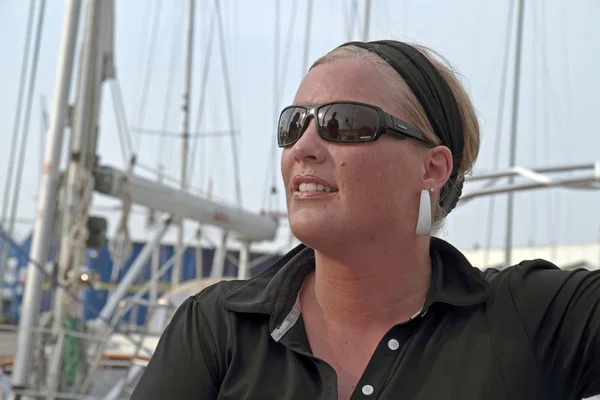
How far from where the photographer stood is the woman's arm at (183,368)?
160 cm

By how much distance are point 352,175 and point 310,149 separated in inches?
4.0

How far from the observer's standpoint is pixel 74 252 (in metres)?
6.36

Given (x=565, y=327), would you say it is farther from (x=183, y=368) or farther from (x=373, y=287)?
(x=183, y=368)

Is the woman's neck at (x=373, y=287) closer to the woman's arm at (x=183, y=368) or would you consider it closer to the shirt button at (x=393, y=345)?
the shirt button at (x=393, y=345)

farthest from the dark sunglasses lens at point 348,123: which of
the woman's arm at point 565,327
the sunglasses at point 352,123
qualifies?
the woman's arm at point 565,327

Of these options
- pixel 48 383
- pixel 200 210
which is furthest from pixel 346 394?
pixel 200 210

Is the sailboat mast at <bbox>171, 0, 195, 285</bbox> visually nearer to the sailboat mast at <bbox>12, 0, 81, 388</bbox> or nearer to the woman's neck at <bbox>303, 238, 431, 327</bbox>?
the sailboat mast at <bbox>12, 0, 81, 388</bbox>

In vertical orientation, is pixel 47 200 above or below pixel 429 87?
below

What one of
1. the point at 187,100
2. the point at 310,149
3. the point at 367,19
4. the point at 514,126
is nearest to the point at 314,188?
the point at 310,149

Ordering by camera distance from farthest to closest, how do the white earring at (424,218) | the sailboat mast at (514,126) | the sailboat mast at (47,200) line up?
the sailboat mast at (514,126) < the sailboat mast at (47,200) < the white earring at (424,218)

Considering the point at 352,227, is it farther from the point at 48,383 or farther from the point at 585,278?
the point at 48,383

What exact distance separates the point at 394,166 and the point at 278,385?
48 centimetres

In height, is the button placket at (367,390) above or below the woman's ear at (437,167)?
below

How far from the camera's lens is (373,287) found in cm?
170
